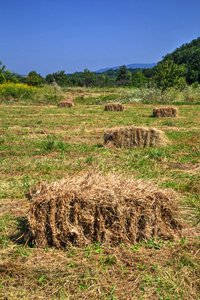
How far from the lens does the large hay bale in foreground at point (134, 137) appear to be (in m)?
8.48

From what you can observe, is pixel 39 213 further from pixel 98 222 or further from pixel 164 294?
pixel 164 294

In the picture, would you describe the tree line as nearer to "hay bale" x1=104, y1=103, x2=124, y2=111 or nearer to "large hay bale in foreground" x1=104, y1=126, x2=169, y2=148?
"hay bale" x1=104, y1=103, x2=124, y2=111

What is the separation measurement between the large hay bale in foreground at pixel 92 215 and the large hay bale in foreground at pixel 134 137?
200 inches

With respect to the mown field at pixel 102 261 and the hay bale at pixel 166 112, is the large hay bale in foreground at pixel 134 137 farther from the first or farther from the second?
the hay bale at pixel 166 112

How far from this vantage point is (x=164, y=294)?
259 cm

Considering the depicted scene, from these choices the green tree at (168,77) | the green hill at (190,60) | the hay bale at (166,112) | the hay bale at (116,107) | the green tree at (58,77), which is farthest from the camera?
the green tree at (58,77)

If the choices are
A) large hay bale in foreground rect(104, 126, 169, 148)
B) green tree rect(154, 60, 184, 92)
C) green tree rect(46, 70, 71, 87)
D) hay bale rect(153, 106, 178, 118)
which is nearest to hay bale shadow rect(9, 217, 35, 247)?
large hay bale in foreground rect(104, 126, 169, 148)

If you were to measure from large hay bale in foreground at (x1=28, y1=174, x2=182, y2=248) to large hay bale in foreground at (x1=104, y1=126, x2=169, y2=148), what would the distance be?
5.08m

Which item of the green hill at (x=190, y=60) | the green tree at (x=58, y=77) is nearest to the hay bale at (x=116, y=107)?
the green hill at (x=190, y=60)

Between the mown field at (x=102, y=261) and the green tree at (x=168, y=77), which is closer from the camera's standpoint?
the mown field at (x=102, y=261)

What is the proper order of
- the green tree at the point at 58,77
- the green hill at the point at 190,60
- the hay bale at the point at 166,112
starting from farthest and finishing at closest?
the green tree at the point at 58,77 → the green hill at the point at 190,60 → the hay bale at the point at 166,112

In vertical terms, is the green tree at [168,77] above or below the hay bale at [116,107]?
above

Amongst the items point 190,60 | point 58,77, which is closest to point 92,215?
point 58,77

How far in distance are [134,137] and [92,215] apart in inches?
216
